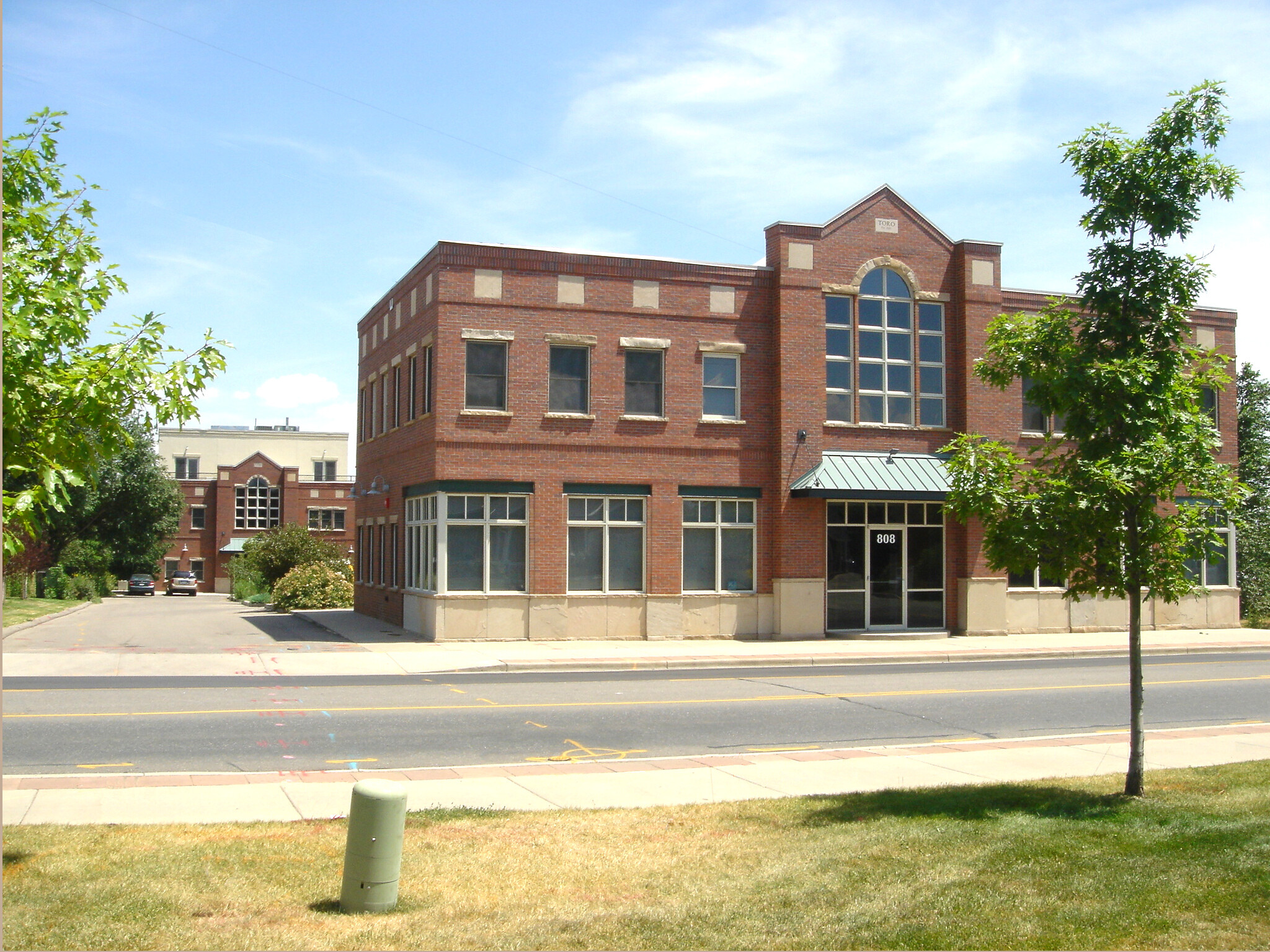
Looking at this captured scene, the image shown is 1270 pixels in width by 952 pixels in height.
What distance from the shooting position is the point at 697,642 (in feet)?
84.9

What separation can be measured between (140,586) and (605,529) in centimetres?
5092

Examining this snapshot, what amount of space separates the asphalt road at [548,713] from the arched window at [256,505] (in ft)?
209

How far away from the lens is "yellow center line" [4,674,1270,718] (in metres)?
14.0

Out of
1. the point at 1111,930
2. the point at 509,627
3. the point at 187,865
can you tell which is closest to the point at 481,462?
the point at 509,627

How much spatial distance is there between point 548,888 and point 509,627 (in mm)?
18880

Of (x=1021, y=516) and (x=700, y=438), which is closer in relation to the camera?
(x=1021, y=516)

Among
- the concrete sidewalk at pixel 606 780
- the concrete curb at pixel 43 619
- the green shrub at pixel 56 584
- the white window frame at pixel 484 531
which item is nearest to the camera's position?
the concrete sidewalk at pixel 606 780

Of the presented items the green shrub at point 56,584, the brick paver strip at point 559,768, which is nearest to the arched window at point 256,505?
the green shrub at point 56,584

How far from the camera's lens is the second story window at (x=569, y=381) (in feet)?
85.5

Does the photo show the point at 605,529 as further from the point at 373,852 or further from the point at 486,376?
the point at 373,852

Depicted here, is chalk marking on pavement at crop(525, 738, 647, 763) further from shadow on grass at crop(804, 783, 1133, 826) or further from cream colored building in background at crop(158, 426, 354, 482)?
cream colored building in background at crop(158, 426, 354, 482)

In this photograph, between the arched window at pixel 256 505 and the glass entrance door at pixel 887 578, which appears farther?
the arched window at pixel 256 505

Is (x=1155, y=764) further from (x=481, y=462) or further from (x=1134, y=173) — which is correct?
(x=481, y=462)

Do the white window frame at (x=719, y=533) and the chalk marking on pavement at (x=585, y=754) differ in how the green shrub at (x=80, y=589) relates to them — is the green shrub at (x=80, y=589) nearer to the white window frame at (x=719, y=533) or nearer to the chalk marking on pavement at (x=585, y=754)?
the white window frame at (x=719, y=533)
